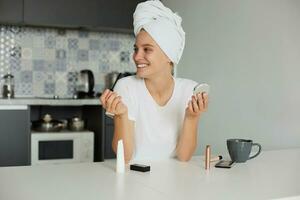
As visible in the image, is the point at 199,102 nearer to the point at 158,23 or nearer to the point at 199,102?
the point at 199,102

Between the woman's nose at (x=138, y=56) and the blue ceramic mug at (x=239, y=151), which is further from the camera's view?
the woman's nose at (x=138, y=56)

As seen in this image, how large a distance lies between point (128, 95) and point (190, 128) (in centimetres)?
31

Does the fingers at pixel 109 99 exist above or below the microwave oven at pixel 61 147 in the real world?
above

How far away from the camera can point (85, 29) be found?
400 centimetres

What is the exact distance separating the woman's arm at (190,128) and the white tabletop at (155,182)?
0.29 feet

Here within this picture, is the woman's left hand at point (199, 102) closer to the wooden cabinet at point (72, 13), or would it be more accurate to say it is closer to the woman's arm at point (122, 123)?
the woman's arm at point (122, 123)

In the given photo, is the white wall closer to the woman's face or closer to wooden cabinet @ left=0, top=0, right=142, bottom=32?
wooden cabinet @ left=0, top=0, right=142, bottom=32

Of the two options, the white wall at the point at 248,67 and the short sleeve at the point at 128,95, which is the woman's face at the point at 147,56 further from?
the white wall at the point at 248,67

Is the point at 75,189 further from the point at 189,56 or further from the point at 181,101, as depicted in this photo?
the point at 189,56

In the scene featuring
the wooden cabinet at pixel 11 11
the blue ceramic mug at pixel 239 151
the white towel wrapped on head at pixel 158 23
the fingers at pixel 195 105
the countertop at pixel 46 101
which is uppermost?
the wooden cabinet at pixel 11 11

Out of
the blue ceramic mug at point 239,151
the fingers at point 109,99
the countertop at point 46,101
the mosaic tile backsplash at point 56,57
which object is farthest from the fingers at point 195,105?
the mosaic tile backsplash at point 56,57

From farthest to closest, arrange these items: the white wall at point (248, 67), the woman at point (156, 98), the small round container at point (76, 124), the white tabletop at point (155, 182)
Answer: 1. the small round container at point (76, 124)
2. the white wall at point (248, 67)
3. the woman at point (156, 98)
4. the white tabletop at point (155, 182)

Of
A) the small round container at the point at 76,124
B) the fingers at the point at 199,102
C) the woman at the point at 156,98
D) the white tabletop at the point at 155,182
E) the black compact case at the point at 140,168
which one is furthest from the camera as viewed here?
the small round container at the point at 76,124

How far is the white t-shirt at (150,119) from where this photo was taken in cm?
167
